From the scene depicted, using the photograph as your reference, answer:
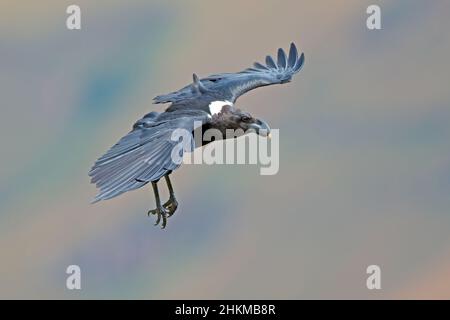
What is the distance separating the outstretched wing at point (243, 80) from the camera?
13633 millimetres

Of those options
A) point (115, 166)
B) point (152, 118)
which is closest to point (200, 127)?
point (152, 118)

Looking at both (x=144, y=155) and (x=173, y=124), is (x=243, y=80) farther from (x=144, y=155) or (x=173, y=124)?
(x=144, y=155)

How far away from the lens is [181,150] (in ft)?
38.3

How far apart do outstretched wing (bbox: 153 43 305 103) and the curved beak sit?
602 millimetres

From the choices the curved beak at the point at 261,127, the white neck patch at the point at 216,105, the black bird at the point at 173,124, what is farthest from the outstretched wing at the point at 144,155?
the curved beak at the point at 261,127

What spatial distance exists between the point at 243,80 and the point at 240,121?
1.27 metres

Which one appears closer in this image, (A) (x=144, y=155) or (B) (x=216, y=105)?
(A) (x=144, y=155)

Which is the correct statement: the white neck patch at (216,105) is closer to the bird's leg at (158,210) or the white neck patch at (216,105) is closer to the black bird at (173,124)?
the black bird at (173,124)

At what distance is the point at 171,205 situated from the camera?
13352 mm

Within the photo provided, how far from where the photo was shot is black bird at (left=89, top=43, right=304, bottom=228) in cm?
1144

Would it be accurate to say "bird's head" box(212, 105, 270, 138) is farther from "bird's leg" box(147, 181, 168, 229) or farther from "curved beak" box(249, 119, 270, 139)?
"bird's leg" box(147, 181, 168, 229)

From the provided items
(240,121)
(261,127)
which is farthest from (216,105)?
(261,127)

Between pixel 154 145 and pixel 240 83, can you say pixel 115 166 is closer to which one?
pixel 154 145

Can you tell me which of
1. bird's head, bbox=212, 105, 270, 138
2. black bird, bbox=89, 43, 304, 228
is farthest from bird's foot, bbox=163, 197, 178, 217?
bird's head, bbox=212, 105, 270, 138
